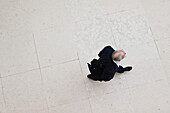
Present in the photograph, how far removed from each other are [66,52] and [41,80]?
693mm

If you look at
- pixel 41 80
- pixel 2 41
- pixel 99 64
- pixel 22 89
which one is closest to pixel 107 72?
pixel 99 64

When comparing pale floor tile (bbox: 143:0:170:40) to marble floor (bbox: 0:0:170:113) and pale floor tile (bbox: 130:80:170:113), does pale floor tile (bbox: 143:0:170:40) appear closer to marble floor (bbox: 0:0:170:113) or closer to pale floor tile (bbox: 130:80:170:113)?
marble floor (bbox: 0:0:170:113)

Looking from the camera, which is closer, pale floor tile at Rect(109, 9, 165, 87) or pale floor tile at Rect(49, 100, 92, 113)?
pale floor tile at Rect(49, 100, 92, 113)

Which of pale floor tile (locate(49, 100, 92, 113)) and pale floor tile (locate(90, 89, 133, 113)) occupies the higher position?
pale floor tile (locate(90, 89, 133, 113))

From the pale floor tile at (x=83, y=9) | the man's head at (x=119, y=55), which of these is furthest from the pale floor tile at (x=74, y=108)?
the pale floor tile at (x=83, y=9)

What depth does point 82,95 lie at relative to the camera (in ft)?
11.1

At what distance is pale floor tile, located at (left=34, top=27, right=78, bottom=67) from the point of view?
3.49m

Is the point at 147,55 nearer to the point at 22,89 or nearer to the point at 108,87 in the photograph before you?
the point at 108,87

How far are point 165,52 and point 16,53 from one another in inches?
112

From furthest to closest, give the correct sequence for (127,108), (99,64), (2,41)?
1. (2,41)
2. (127,108)
3. (99,64)

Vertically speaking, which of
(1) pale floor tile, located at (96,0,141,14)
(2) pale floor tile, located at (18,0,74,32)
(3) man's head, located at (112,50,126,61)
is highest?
(1) pale floor tile, located at (96,0,141,14)

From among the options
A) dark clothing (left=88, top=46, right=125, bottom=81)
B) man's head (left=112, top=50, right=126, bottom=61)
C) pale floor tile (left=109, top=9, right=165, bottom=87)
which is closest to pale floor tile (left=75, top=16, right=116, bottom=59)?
pale floor tile (left=109, top=9, right=165, bottom=87)

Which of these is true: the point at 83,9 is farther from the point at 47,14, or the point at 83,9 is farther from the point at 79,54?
the point at 79,54

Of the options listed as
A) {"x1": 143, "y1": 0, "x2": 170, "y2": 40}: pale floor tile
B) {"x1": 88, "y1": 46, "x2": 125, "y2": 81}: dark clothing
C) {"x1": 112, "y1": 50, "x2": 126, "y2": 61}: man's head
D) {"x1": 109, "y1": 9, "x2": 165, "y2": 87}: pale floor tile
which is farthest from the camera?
{"x1": 143, "y1": 0, "x2": 170, "y2": 40}: pale floor tile
